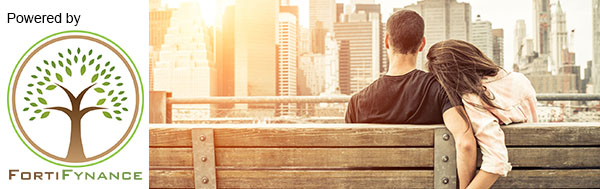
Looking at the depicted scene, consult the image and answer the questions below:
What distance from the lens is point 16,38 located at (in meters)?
2.56

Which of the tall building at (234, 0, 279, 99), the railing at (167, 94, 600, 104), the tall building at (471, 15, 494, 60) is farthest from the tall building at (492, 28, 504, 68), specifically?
the railing at (167, 94, 600, 104)

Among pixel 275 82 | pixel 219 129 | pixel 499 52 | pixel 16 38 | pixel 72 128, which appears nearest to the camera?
pixel 219 129

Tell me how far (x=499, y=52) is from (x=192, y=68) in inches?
2563

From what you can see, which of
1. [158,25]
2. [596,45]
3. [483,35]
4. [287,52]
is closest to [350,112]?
[287,52]

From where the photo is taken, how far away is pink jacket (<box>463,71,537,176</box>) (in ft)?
5.79

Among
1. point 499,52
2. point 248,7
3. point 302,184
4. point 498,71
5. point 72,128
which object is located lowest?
point 302,184

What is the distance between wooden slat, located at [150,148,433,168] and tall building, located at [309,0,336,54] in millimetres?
125225

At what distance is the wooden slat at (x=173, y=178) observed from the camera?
190 cm

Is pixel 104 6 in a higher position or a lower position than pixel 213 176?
higher

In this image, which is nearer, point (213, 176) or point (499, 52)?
point (213, 176)

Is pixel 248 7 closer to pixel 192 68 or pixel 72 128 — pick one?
pixel 192 68

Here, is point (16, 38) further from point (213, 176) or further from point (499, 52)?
point (499, 52)

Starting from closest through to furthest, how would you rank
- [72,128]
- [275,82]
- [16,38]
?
1. [72,128]
2. [16,38]
3. [275,82]

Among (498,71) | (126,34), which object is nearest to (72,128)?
(126,34)
